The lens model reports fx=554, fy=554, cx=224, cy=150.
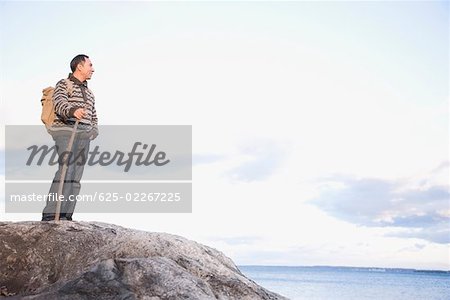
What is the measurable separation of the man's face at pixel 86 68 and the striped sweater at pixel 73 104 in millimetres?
119

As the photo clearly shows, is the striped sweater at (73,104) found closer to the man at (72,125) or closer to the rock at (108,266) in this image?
the man at (72,125)

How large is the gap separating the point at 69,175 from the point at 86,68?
1587 mm

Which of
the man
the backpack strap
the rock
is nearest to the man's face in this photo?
the man

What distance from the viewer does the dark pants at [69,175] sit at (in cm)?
746

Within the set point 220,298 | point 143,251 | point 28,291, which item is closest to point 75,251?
point 28,291

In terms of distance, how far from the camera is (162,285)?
4770 mm

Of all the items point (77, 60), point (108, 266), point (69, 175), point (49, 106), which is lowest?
point (108, 266)

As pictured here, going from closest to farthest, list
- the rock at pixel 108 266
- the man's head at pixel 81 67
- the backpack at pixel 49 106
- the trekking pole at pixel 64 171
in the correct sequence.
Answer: the rock at pixel 108 266
the trekking pole at pixel 64 171
the backpack at pixel 49 106
the man's head at pixel 81 67

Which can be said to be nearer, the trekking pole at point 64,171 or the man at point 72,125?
the trekking pole at point 64,171

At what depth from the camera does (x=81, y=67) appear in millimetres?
7957

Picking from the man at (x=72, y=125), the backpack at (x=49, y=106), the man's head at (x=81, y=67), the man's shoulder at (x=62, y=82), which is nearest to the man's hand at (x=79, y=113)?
the man at (x=72, y=125)

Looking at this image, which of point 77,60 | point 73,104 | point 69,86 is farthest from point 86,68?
point 73,104

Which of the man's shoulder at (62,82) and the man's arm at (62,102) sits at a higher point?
the man's shoulder at (62,82)

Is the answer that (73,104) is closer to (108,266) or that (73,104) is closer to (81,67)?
(81,67)
